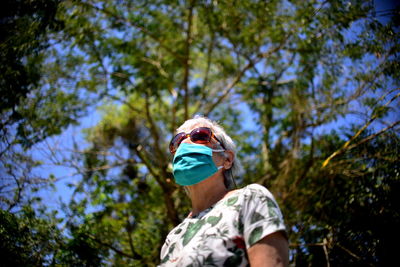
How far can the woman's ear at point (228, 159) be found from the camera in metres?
2.24

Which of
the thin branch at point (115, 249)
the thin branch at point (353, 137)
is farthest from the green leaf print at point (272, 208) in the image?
the thin branch at point (353, 137)

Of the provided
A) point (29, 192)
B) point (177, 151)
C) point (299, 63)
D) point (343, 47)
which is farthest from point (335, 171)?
point (29, 192)

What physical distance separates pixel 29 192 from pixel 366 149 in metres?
4.47

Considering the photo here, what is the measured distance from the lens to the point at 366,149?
4746mm

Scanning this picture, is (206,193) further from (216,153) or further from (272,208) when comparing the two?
(272,208)

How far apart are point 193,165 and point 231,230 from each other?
606 millimetres

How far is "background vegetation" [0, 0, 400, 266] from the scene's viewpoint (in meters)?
3.68

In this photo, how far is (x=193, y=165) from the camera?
2074 millimetres

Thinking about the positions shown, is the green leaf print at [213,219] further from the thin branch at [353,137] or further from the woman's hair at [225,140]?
the thin branch at [353,137]

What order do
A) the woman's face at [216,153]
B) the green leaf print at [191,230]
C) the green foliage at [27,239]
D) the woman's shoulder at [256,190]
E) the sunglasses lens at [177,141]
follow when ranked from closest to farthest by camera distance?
the woman's shoulder at [256,190], the green leaf print at [191,230], the woman's face at [216,153], the sunglasses lens at [177,141], the green foliage at [27,239]

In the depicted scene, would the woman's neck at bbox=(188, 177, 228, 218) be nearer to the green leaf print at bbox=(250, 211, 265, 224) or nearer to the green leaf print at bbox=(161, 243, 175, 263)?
the green leaf print at bbox=(161, 243, 175, 263)

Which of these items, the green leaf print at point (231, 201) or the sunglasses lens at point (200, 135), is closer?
the green leaf print at point (231, 201)

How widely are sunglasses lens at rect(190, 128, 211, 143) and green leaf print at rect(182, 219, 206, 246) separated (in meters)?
0.59

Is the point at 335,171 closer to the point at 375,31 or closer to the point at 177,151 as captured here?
the point at 375,31
